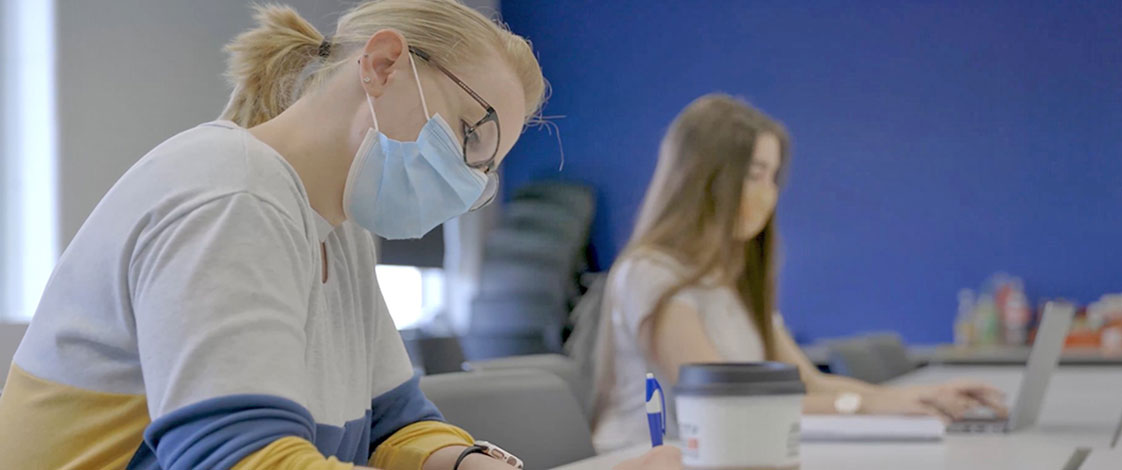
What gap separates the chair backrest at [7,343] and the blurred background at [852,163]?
2.04 meters

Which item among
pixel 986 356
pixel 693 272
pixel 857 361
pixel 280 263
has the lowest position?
pixel 986 356

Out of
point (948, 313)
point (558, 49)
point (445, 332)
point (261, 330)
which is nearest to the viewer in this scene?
point (261, 330)

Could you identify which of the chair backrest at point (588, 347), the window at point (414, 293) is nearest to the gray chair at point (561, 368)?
the chair backrest at point (588, 347)

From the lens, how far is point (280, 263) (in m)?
0.88

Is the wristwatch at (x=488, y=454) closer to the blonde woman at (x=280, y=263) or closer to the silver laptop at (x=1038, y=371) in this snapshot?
the blonde woman at (x=280, y=263)

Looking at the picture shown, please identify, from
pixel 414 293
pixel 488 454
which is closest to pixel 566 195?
pixel 414 293

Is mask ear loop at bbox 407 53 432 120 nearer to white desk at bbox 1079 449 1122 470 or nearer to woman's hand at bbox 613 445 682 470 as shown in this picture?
woman's hand at bbox 613 445 682 470

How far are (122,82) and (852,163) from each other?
12.3ft

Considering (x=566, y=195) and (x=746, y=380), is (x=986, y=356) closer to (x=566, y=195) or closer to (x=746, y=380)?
(x=566, y=195)

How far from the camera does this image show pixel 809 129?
20.2 feet

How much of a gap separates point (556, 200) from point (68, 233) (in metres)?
2.95

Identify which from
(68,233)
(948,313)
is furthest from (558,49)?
(68,233)

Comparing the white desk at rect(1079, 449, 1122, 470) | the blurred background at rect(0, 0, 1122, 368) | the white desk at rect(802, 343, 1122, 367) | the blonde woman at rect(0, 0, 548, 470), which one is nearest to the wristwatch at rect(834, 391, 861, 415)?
the white desk at rect(1079, 449, 1122, 470)

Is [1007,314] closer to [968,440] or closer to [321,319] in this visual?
[968,440]
